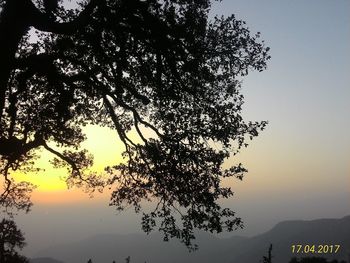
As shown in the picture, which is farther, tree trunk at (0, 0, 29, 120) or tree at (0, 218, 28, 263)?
tree at (0, 218, 28, 263)

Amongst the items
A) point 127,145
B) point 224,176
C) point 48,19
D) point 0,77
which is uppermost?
point 48,19

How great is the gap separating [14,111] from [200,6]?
8.53m

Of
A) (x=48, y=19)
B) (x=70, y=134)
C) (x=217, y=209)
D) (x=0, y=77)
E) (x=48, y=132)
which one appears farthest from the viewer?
(x=70, y=134)

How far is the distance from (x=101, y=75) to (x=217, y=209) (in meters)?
6.85

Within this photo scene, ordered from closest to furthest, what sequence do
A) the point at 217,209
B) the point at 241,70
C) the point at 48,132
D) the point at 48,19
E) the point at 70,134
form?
the point at 48,19, the point at 217,209, the point at 241,70, the point at 48,132, the point at 70,134

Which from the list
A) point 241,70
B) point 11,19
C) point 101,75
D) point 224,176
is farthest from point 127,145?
point 11,19

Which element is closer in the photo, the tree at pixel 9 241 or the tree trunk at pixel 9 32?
the tree trunk at pixel 9 32

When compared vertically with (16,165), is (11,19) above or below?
above

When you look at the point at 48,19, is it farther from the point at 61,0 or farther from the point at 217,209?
the point at 217,209

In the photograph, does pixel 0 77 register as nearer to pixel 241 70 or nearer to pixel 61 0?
pixel 61 0

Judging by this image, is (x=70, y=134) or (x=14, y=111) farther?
(x=70, y=134)

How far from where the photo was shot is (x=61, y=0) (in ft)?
52.9

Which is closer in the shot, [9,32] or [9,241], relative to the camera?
[9,32]

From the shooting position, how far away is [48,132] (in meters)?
17.3
